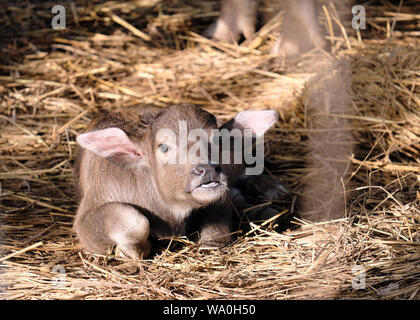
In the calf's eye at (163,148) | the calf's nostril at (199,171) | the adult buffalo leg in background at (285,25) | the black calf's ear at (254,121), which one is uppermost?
the adult buffalo leg in background at (285,25)

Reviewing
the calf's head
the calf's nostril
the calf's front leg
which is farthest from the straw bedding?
the calf's nostril

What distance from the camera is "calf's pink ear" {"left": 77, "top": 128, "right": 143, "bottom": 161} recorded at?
12.3 feet

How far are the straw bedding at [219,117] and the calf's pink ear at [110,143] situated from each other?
622 millimetres

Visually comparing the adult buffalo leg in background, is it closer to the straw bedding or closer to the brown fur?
the straw bedding

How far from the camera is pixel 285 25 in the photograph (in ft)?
20.1

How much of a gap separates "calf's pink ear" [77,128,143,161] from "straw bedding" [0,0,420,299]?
0.62m

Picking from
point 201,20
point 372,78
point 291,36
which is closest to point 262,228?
point 372,78

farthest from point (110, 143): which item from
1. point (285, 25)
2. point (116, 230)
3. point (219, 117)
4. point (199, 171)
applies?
point (285, 25)

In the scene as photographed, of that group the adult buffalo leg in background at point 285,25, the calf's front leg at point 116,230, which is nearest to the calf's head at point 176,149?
the calf's front leg at point 116,230

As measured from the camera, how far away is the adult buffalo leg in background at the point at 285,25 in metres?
5.91

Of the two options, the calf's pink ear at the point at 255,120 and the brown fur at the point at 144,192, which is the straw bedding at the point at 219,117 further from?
the calf's pink ear at the point at 255,120

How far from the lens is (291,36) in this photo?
6145 millimetres
